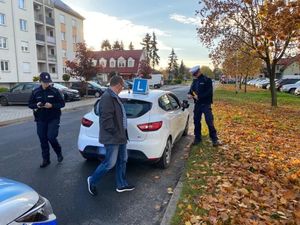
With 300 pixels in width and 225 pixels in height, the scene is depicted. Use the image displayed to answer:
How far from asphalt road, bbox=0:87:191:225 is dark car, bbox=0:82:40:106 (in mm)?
13410

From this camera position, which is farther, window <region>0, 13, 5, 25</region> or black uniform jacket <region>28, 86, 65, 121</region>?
window <region>0, 13, 5, 25</region>

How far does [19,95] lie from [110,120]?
18.2 meters

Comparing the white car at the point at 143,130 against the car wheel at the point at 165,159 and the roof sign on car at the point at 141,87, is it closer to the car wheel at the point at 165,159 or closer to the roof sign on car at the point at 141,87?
the car wheel at the point at 165,159

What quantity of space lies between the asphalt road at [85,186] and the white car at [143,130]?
0.42m

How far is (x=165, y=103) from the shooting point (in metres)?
6.35

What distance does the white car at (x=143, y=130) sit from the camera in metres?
5.32

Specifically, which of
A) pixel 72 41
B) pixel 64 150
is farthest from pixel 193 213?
pixel 72 41

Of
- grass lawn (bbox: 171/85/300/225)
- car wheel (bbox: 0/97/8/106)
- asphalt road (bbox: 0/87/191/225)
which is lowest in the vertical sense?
asphalt road (bbox: 0/87/191/225)

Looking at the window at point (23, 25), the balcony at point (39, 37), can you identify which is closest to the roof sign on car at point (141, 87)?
the window at point (23, 25)

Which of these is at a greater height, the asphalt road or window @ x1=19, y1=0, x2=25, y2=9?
window @ x1=19, y1=0, x2=25, y2=9

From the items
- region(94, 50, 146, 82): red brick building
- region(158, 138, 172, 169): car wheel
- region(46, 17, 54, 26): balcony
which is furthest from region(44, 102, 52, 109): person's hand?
region(94, 50, 146, 82): red brick building

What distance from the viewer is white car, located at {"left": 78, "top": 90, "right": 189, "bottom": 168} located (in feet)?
17.5

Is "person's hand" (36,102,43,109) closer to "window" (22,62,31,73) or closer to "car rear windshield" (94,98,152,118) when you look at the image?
"car rear windshield" (94,98,152,118)

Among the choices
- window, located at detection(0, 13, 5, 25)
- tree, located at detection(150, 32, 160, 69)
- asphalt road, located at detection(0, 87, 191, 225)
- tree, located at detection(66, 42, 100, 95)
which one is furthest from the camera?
tree, located at detection(150, 32, 160, 69)
